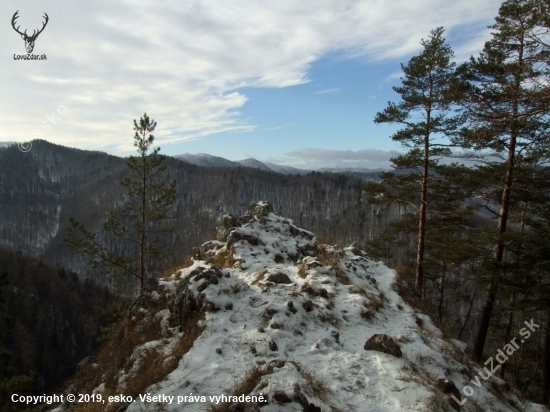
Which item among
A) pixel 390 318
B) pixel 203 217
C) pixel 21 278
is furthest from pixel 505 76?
pixel 203 217

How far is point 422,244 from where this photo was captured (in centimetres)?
1484

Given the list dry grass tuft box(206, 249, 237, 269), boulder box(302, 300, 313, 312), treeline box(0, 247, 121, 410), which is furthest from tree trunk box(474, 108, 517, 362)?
treeline box(0, 247, 121, 410)

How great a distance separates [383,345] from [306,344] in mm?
1674

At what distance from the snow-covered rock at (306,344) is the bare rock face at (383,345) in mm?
28

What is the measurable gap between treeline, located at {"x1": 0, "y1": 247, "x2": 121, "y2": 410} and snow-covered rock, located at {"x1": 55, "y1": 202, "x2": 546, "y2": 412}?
57148 millimetres

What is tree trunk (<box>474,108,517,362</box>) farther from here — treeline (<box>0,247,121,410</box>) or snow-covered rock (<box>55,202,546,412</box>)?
treeline (<box>0,247,121,410</box>)

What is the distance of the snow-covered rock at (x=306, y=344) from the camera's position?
530 centimetres

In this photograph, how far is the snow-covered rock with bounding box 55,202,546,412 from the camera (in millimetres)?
5297

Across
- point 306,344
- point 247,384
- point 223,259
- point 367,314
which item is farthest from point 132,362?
point 367,314

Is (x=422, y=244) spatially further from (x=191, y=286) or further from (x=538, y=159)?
(x=191, y=286)

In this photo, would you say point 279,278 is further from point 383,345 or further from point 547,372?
point 547,372

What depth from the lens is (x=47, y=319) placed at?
2933 inches

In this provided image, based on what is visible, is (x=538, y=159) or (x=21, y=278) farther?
(x=21, y=278)

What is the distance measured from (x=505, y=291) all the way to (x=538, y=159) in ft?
15.9
